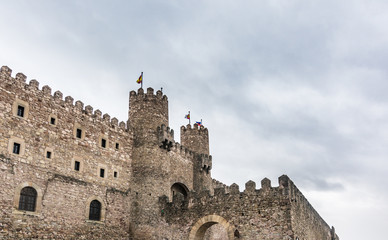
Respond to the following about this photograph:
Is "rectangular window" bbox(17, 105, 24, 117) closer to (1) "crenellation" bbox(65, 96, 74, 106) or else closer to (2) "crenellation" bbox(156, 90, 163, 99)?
(1) "crenellation" bbox(65, 96, 74, 106)

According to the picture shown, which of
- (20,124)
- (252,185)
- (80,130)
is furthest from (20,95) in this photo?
(252,185)

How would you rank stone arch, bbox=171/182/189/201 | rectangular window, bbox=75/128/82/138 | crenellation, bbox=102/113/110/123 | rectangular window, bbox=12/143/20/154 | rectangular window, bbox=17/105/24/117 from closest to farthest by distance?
rectangular window, bbox=12/143/20/154 → rectangular window, bbox=17/105/24/117 → rectangular window, bbox=75/128/82/138 → crenellation, bbox=102/113/110/123 → stone arch, bbox=171/182/189/201

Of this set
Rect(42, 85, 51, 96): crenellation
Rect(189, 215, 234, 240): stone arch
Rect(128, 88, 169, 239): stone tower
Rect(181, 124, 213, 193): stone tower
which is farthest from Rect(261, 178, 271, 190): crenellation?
Rect(42, 85, 51, 96): crenellation

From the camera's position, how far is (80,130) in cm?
2312

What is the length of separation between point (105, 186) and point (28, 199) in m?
5.23

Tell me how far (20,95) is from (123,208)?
9440 mm

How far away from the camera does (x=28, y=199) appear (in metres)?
19.2

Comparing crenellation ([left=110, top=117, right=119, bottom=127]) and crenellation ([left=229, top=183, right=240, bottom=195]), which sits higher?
crenellation ([left=110, top=117, right=119, bottom=127])

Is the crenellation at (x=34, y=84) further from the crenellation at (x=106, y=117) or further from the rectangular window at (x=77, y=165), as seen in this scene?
the crenellation at (x=106, y=117)

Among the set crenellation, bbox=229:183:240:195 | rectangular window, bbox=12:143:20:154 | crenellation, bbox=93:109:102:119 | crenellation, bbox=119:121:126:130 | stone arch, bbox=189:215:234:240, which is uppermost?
crenellation, bbox=93:109:102:119

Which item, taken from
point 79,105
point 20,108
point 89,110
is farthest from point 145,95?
point 20,108

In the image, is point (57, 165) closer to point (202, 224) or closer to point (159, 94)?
point (202, 224)

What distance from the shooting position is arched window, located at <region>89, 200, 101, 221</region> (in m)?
22.2

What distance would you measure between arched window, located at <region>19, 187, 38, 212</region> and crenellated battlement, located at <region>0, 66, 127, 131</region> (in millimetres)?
5079
